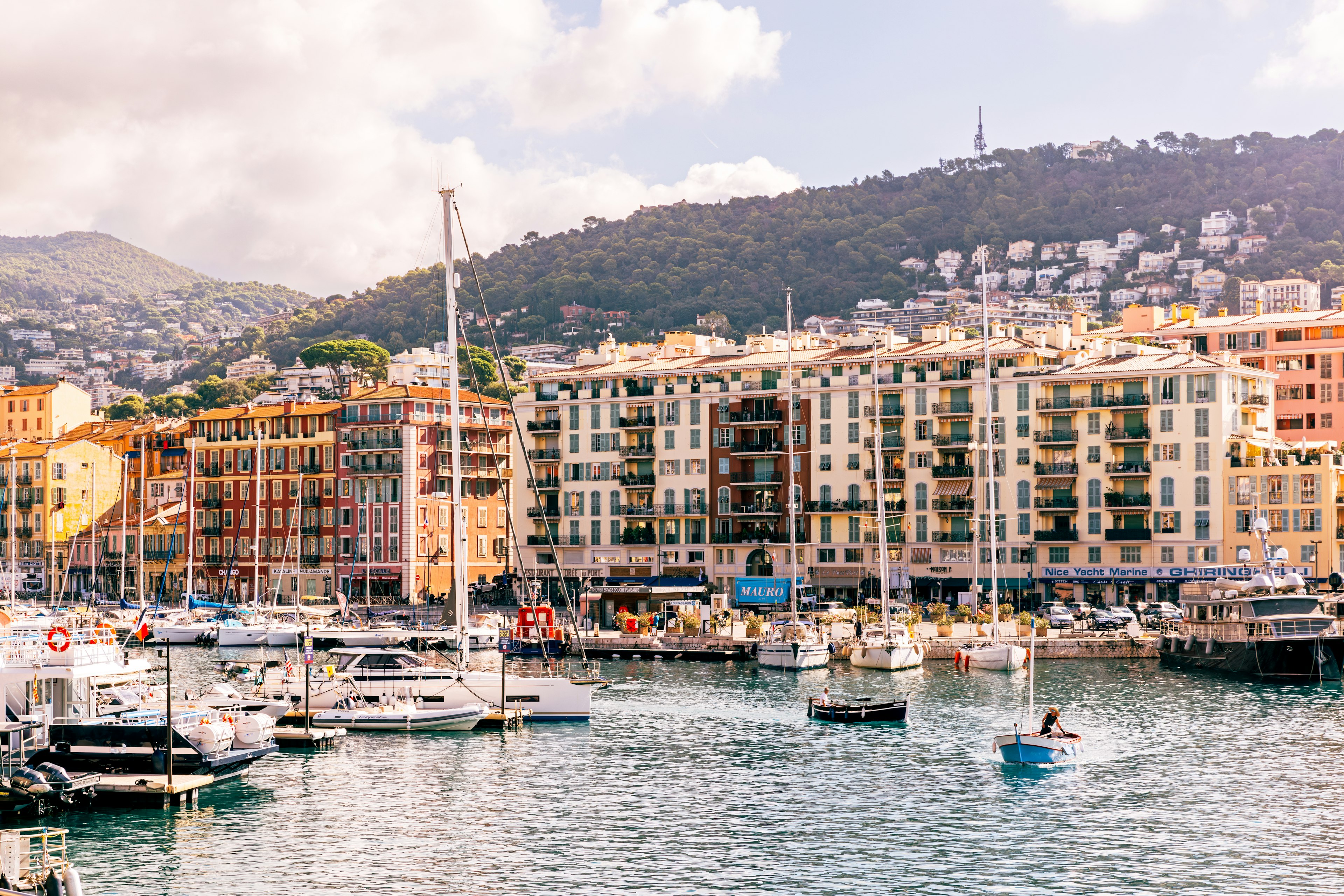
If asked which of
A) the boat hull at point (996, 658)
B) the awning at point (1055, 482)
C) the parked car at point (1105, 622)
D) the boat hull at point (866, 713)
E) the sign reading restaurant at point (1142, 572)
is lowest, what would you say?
the boat hull at point (866, 713)

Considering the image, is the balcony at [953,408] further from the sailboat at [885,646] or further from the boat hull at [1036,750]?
the boat hull at [1036,750]

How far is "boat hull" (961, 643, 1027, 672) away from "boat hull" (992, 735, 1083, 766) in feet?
110

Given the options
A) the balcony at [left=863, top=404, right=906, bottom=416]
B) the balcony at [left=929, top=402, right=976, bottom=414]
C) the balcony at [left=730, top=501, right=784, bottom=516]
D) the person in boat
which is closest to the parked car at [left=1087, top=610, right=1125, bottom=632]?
the balcony at [left=929, top=402, right=976, bottom=414]

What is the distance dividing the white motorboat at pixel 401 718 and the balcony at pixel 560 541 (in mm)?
70312

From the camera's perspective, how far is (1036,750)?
56.1 meters

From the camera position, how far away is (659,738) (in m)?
64.7

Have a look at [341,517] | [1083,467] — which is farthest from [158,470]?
[1083,467]

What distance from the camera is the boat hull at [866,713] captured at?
6869 cm

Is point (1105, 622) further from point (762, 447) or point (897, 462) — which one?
point (762, 447)

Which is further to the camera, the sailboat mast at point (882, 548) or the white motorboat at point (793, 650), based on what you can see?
the sailboat mast at point (882, 548)

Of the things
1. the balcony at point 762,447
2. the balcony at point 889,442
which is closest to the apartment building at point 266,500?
the balcony at point 762,447

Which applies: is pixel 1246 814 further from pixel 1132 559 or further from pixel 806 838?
pixel 1132 559

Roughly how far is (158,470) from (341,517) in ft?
91.8

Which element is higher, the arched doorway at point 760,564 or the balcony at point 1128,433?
the balcony at point 1128,433
